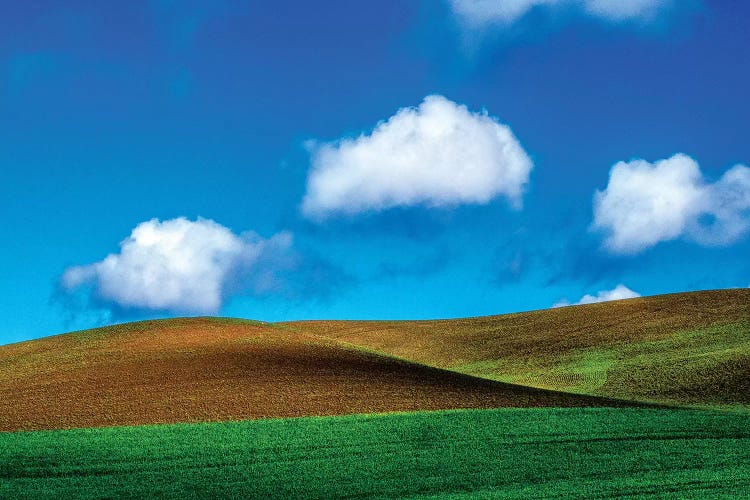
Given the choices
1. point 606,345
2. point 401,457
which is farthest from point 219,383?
point 606,345

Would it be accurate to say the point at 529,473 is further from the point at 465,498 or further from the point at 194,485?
the point at 194,485

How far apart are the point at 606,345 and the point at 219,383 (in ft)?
76.6

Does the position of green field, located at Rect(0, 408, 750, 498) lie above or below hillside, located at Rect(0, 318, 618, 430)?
below

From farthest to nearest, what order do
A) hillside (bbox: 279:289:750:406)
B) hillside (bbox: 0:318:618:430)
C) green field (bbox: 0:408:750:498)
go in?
hillside (bbox: 279:289:750:406), hillside (bbox: 0:318:618:430), green field (bbox: 0:408:750:498)

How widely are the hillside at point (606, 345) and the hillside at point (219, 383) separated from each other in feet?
22.3

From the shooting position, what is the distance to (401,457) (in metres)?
21.1

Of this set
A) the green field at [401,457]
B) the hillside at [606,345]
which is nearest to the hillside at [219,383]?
the green field at [401,457]

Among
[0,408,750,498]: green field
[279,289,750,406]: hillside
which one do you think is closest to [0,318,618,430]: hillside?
[0,408,750,498]: green field

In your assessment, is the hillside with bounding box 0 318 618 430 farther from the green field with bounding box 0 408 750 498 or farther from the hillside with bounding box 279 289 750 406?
the hillside with bounding box 279 289 750 406

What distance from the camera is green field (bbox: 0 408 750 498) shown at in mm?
18312

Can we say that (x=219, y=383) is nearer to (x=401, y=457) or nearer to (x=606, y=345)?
(x=401, y=457)

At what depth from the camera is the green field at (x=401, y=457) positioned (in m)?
18.3

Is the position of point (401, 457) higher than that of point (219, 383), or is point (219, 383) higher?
point (219, 383)

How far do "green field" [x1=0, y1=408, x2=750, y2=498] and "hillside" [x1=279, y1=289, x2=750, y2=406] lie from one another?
29.5 feet
